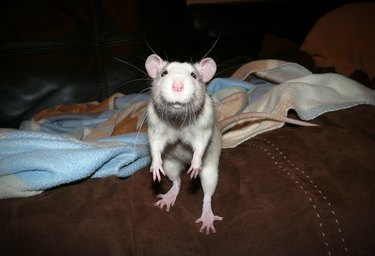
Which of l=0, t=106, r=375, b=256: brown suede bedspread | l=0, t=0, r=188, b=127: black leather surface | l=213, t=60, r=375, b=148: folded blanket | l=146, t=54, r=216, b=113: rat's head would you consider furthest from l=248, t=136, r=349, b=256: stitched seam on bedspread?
l=0, t=0, r=188, b=127: black leather surface

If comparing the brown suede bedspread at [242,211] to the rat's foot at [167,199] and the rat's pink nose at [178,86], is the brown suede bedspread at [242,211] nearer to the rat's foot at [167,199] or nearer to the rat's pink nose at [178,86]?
the rat's foot at [167,199]

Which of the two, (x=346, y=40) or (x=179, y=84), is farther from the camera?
(x=346, y=40)

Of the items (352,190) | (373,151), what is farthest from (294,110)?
(352,190)

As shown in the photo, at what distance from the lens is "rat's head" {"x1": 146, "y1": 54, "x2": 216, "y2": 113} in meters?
0.94

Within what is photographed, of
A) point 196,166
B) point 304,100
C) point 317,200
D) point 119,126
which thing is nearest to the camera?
point 317,200

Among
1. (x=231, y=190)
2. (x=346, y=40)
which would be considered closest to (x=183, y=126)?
(x=231, y=190)

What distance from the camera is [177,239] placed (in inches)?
34.7

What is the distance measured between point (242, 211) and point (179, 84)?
15.3 inches

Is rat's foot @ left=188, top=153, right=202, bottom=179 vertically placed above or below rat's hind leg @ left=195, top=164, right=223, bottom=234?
above

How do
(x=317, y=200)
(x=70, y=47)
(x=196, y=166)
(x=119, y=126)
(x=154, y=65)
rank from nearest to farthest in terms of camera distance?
(x=317, y=200)
(x=196, y=166)
(x=154, y=65)
(x=119, y=126)
(x=70, y=47)

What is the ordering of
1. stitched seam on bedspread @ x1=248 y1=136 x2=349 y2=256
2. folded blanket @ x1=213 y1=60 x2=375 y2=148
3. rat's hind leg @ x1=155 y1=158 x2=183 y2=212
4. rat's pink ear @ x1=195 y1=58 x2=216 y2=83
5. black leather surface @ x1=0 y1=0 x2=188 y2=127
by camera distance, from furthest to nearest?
black leather surface @ x1=0 y1=0 x2=188 y2=127 → folded blanket @ x1=213 y1=60 x2=375 y2=148 → rat's pink ear @ x1=195 y1=58 x2=216 y2=83 → rat's hind leg @ x1=155 y1=158 x2=183 y2=212 → stitched seam on bedspread @ x1=248 y1=136 x2=349 y2=256

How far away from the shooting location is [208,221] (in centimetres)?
95

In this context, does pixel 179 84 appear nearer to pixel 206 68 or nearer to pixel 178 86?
pixel 178 86

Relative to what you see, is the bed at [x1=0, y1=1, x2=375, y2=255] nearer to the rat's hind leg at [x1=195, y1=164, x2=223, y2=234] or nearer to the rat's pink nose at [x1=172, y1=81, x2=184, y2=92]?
the rat's hind leg at [x1=195, y1=164, x2=223, y2=234]
